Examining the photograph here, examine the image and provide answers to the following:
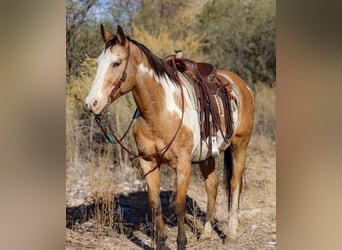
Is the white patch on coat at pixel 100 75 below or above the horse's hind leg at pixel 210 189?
above

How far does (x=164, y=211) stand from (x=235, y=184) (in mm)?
288

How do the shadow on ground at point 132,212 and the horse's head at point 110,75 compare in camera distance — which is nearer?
the horse's head at point 110,75

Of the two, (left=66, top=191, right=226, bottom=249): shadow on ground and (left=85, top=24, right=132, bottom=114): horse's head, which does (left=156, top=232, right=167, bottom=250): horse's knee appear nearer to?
(left=66, top=191, right=226, bottom=249): shadow on ground

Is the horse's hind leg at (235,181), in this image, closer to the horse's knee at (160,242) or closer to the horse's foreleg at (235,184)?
the horse's foreleg at (235,184)

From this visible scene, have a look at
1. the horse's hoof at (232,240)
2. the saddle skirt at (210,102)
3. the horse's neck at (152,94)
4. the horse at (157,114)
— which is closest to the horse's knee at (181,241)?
the horse at (157,114)

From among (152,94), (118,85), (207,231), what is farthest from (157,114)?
(207,231)

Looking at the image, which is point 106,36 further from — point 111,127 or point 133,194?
point 133,194

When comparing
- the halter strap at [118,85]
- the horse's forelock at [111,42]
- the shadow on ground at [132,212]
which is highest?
the horse's forelock at [111,42]

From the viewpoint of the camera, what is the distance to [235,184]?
2.03 meters

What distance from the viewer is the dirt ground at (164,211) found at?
77.9 inches

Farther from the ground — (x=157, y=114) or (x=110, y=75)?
(x=110, y=75)

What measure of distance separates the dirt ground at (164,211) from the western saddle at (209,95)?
5.3 inches
